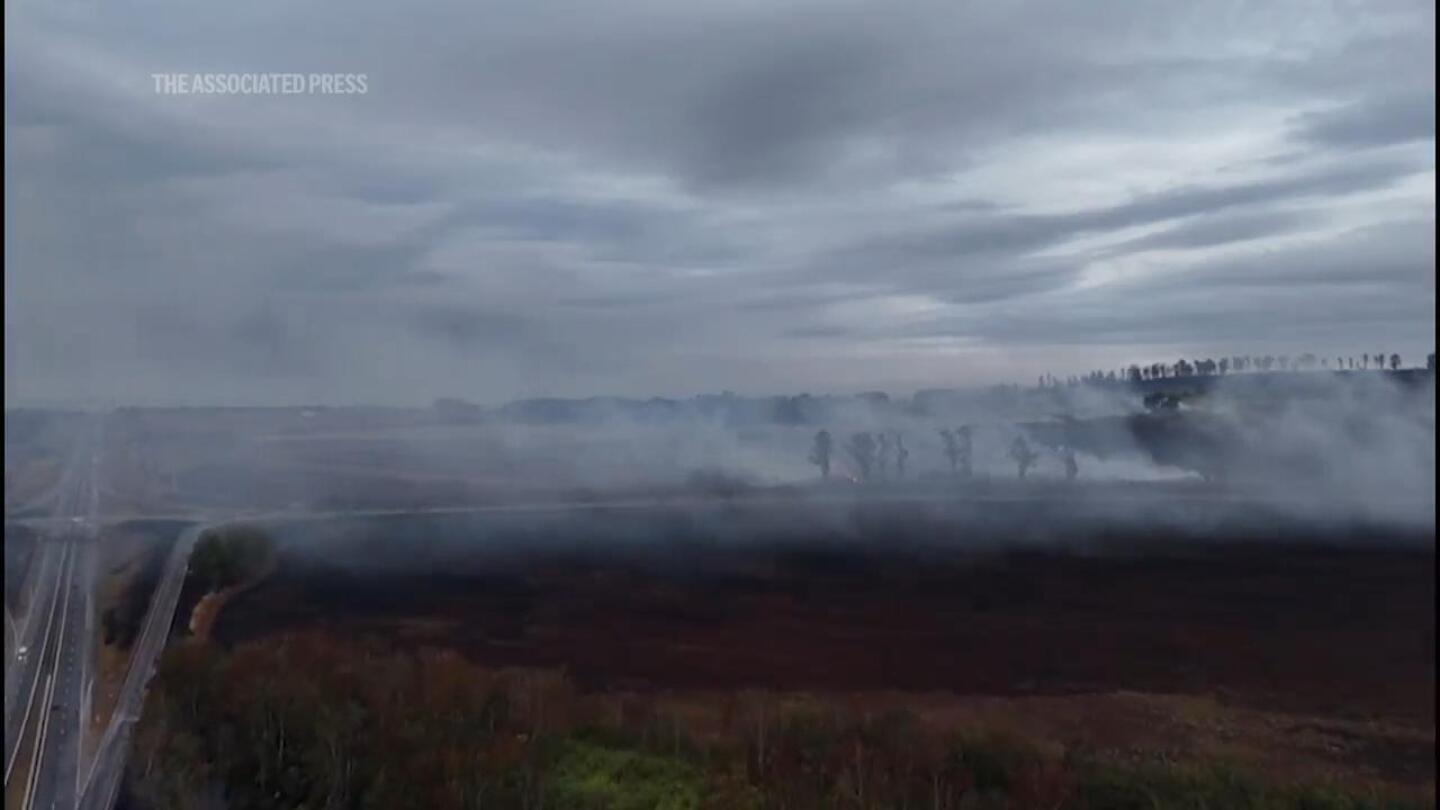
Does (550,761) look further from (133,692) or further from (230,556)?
(230,556)

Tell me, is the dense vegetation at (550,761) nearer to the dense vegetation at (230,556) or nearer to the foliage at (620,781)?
the foliage at (620,781)

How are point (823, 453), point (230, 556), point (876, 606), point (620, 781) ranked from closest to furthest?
point (620, 781) → point (230, 556) → point (876, 606) → point (823, 453)

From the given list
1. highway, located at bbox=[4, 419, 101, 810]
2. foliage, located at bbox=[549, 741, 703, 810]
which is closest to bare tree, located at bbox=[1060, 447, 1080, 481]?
foliage, located at bbox=[549, 741, 703, 810]

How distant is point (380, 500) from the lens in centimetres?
3431

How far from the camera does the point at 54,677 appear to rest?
1284 cm

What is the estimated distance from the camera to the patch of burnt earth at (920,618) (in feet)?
72.1

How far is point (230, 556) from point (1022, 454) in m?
40.5

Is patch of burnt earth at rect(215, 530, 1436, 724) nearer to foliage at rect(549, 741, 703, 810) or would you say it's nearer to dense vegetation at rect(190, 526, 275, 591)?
dense vegetation at rect(190, 526, 275, 591)

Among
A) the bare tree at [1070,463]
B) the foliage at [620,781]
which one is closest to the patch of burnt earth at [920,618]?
the foliage at [620,781]

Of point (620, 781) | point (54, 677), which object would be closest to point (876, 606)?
point (620, 781)

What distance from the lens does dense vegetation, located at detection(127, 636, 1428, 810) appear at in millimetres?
11594

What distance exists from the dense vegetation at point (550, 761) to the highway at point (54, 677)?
0.82 m

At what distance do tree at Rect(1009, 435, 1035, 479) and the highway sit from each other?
1719 inches

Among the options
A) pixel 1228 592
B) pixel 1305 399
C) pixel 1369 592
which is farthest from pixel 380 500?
pixel 1305 399
